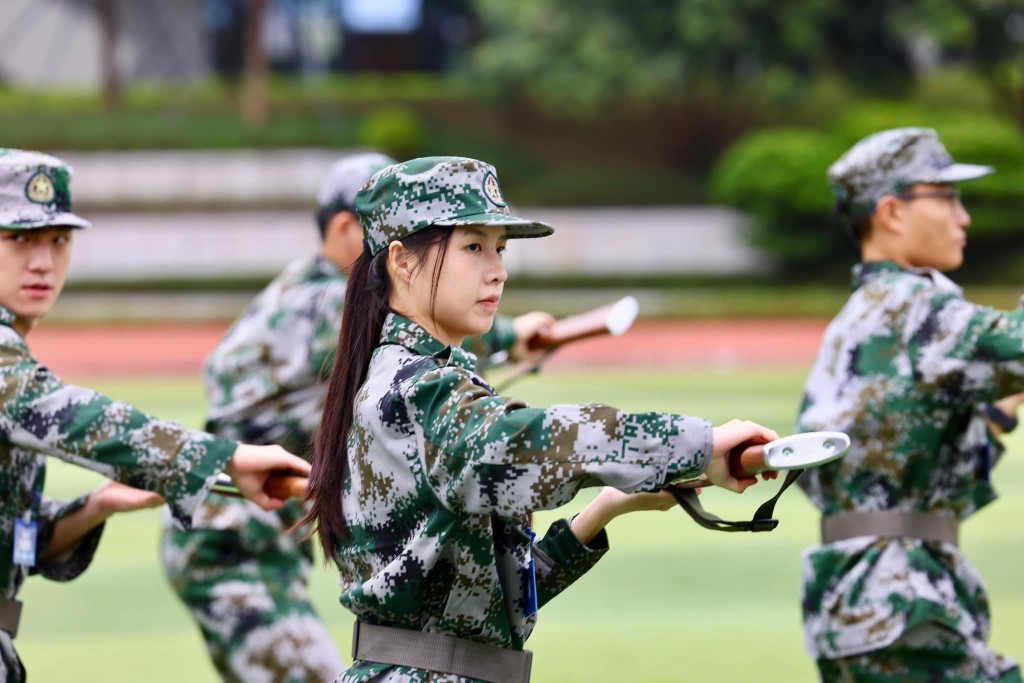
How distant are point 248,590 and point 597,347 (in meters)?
20.4

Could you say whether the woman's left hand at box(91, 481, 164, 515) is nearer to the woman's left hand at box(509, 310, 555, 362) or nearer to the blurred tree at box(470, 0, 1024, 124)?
the woman's left hand at box(509, 310, 555, 362)

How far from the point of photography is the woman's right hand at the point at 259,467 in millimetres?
3791

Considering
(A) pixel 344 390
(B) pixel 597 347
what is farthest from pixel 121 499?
(B) pixel 597 347

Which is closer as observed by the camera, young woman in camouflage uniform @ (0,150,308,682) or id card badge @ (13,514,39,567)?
young woman in camouflage uniform @ (0,150,308,682)

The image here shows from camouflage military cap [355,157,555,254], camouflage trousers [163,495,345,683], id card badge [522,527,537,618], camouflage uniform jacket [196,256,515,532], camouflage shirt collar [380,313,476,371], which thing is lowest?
camouflage trousers [163,495,345,683]

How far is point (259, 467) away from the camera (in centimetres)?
381

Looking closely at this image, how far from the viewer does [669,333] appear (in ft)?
94.0

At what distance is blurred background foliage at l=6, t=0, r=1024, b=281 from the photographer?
3497 centimetres

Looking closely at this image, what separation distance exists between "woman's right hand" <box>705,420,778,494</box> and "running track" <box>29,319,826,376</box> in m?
18.1

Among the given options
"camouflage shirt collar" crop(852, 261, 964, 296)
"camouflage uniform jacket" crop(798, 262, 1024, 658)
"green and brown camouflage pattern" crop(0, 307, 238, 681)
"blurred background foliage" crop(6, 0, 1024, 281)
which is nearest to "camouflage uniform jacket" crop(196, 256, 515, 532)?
"camouflage shirt collar" crop(852, 261, 964, 296)

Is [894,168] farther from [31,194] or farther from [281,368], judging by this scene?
[31,194]

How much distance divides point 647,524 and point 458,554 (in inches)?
354

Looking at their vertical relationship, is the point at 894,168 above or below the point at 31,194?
below

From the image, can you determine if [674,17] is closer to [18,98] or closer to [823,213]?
[823,213]
